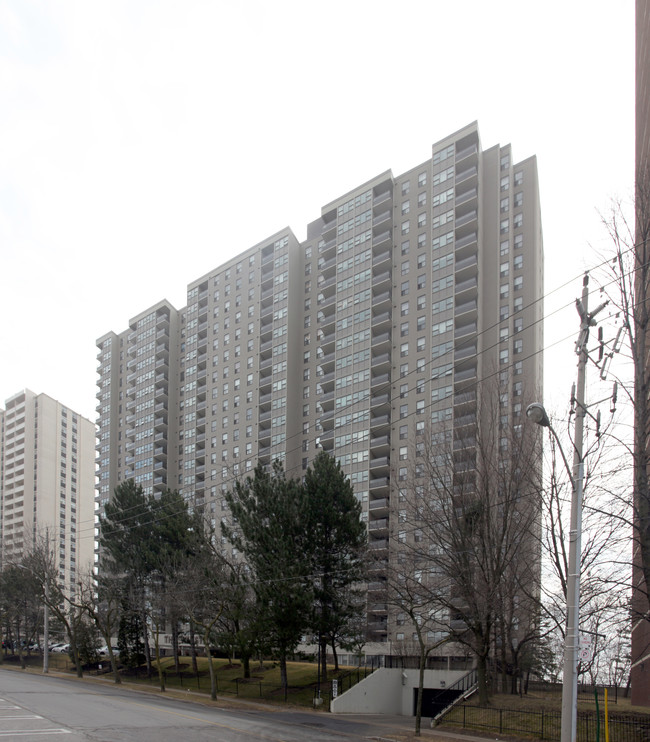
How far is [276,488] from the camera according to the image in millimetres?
40750

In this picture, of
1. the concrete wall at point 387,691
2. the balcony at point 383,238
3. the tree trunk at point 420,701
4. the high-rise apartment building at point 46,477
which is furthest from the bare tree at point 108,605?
the high-rise apartment building at point 46,477

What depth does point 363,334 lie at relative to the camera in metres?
77.0

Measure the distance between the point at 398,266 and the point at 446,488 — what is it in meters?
51.1

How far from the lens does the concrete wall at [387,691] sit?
3590 cm

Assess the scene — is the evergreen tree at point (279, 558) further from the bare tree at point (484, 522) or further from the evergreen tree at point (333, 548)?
the bare tree at point (484, 522)

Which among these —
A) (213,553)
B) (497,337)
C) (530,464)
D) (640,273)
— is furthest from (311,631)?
(497,337)

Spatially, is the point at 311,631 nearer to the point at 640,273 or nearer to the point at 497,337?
the point at 640,273

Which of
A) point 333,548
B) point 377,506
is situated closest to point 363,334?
point 377,506

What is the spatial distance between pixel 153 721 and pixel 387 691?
54.8 ft

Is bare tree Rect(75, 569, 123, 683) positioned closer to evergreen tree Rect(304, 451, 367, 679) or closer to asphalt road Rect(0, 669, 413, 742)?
asphalt road Rect(0, 669, 413, 742)

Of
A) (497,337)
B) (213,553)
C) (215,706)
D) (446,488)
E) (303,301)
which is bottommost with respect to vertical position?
(215,706)

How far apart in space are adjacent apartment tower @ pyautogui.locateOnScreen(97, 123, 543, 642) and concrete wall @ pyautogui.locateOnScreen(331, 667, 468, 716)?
16.9 m

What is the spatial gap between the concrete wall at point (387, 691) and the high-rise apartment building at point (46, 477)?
12213 cm

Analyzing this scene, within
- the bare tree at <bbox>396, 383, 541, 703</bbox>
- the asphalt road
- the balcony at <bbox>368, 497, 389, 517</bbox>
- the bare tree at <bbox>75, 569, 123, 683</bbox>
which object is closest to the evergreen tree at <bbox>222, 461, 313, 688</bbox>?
the asphalt road
